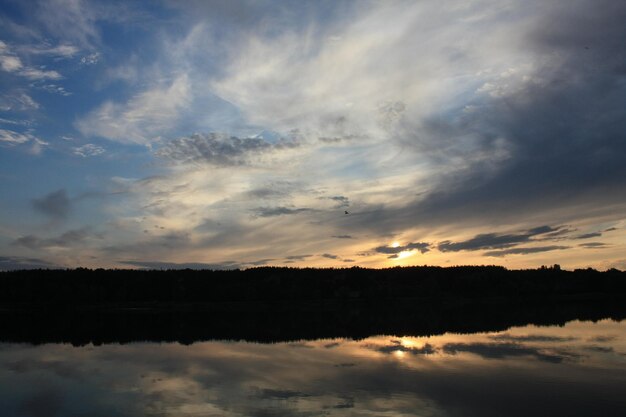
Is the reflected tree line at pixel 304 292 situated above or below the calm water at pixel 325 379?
above

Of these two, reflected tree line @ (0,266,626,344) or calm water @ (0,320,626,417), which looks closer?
calm water @ (0,320,626,417)

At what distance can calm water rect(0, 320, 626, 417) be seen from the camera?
2003 centimetres

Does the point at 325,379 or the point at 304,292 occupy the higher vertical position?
the point at 304,292

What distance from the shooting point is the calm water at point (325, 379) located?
20.0m

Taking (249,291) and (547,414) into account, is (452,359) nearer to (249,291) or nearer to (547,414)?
(547,414)

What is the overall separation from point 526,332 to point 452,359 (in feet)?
63.5

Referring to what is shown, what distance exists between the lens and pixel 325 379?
25766mm

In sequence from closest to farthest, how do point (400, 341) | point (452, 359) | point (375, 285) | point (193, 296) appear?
point (452, 359) < point (400, 341) < point (193, 296) < point (375, 285)

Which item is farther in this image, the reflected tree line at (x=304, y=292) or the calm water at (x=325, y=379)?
the reflected tree line at (x=304, y=292)

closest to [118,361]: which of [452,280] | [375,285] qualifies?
[375,285]

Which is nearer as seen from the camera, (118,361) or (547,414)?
→ (547,414)

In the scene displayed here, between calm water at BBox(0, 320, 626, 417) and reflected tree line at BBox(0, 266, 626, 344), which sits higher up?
reflected tree line at BBox(0, 266, 626, 344)

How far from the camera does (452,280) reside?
5305 inches

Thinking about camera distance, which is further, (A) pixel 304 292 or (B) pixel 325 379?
(A) pixel 304 292
